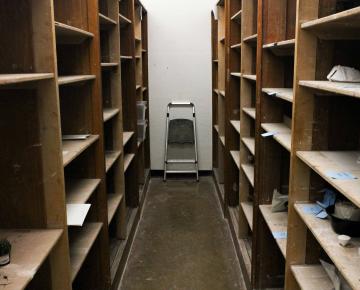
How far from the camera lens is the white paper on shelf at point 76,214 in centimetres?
196

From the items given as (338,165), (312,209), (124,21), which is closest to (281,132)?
(312,209)

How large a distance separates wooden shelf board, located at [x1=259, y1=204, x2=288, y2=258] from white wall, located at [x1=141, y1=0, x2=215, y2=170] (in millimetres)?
3173

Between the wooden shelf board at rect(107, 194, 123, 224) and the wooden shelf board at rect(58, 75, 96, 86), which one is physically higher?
→ the wooden shelf board at rect(58, 75, 96, 86)

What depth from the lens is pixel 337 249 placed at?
1.58 meters

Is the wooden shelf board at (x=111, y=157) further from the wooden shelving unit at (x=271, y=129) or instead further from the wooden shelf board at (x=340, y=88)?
the wooden shelf board at (x=340, y=88)

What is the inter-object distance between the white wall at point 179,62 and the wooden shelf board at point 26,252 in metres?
4.11

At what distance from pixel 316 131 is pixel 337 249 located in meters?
0.56

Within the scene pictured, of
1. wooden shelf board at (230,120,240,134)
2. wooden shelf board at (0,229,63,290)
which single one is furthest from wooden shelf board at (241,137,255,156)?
wooden shelf board at (0,229,63,290)

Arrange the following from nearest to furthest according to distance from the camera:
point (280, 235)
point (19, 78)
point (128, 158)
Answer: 1. point (19, 78)
2. point (280, 235)
3. point (128, 158)

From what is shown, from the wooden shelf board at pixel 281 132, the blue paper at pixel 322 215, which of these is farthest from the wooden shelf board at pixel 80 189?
the blue paper at pixel 322 215

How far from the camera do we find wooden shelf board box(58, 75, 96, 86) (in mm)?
1906

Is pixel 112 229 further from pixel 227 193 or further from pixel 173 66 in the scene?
pixel 173 66

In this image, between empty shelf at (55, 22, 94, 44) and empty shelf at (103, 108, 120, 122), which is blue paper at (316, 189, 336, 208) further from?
empty shelf at (103, 108, 120, 122)

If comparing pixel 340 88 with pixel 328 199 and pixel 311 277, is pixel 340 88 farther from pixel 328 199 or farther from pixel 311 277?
pixel 311 277
